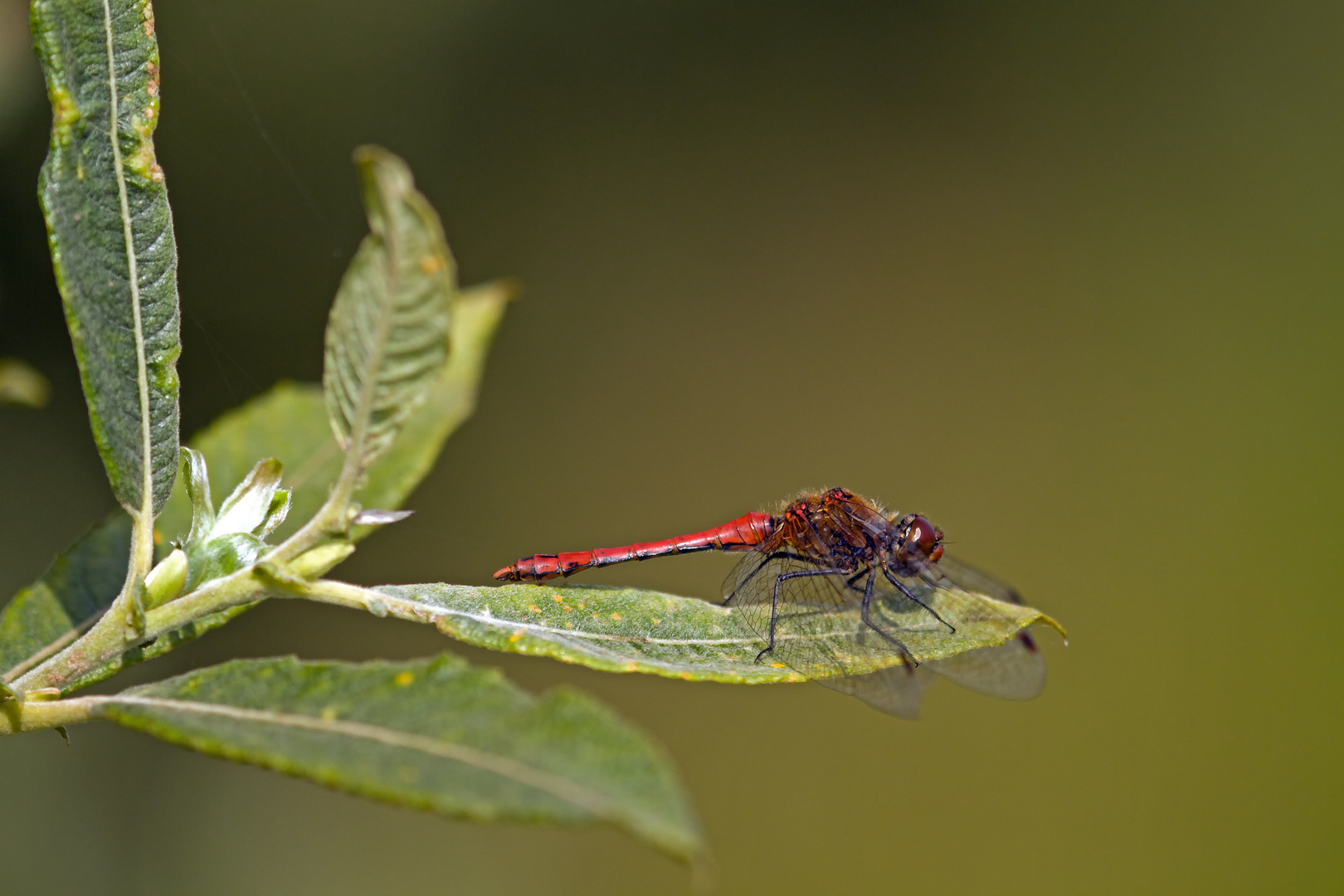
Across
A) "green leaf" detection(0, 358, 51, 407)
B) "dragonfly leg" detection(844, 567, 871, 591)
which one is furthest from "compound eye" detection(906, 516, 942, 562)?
"green leaf" detection(0, 358, 51, 407)

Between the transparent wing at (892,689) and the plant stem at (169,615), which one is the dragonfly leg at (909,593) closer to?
the transparent wing at (892,689)

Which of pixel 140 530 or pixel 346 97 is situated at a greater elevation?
pixel 346 97

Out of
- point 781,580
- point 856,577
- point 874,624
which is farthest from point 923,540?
point 874,624

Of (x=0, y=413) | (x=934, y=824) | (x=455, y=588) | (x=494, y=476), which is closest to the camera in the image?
(x=455, y=588)

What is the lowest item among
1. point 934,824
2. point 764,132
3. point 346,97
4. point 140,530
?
point 934,824

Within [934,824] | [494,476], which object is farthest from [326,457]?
[934,824]

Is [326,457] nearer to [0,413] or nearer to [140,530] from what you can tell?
[140,530]

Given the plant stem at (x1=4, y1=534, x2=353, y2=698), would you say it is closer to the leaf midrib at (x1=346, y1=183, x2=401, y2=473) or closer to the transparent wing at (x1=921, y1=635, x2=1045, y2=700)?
the leaf midrib at (x1=346, y1=183, x2=401, y2=473)

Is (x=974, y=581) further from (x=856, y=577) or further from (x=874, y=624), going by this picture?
(x=874, y=624)
